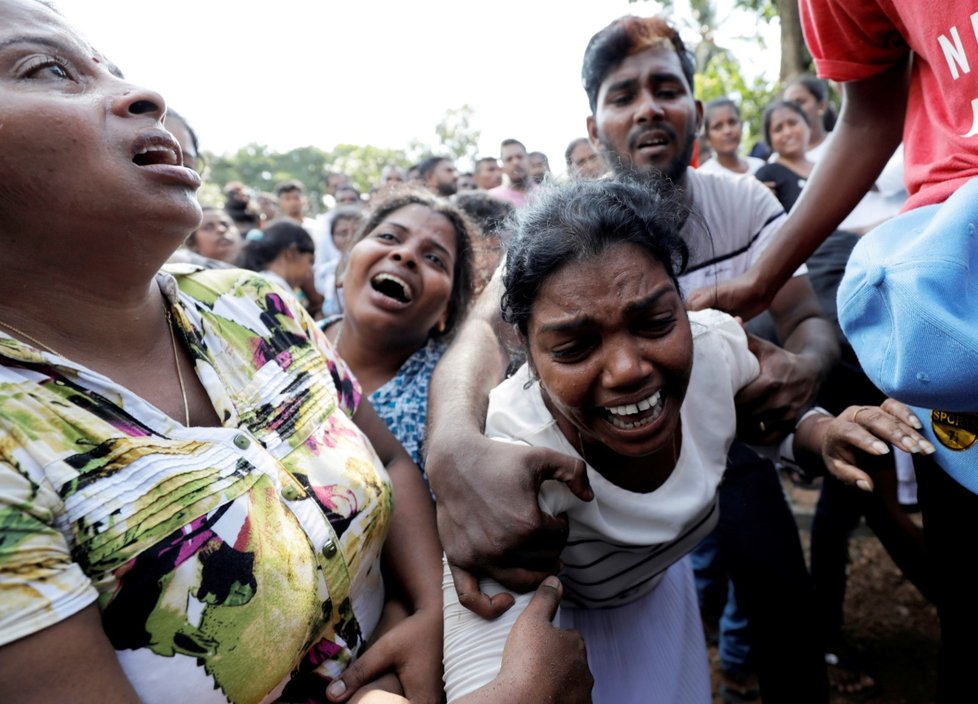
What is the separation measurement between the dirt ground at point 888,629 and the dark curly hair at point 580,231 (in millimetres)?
2549

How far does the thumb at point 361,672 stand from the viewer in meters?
1.25

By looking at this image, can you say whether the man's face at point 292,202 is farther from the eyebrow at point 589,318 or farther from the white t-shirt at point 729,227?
the eyebrow at point 589,318

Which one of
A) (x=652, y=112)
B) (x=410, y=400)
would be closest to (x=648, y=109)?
(x=652, y=112)

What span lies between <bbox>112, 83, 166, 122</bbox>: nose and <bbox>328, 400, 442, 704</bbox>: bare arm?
910 mm

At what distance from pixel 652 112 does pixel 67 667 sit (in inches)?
95.0

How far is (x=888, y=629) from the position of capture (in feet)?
10.8

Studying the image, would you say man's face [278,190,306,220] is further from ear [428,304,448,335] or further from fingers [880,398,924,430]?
fingers [880,398,924,430]

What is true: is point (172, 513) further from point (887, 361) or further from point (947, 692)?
point (947, 692)

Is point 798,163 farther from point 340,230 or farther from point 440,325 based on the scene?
point 340,230

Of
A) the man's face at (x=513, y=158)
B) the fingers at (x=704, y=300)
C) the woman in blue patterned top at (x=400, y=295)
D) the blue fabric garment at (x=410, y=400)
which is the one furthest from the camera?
the man's face at (x=513, y=158)

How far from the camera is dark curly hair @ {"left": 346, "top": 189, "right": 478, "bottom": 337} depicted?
2625mm

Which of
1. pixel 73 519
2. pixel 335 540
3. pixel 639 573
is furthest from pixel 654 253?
pixel 73 519

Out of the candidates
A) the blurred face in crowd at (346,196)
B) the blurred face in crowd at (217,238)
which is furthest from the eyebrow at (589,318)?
the blurred face in crowd at (346,196)

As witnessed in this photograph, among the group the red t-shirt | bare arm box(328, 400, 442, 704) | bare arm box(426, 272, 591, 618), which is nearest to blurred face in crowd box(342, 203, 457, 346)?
bare arm box(328, 400, 442, 704)
